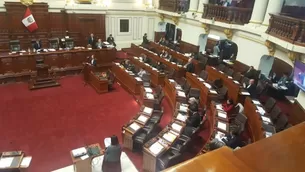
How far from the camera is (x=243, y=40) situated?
11.8m

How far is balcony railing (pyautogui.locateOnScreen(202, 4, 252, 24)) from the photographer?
38.3 feet

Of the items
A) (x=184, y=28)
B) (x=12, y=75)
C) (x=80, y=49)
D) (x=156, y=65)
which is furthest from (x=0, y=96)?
(x=184, y=28)

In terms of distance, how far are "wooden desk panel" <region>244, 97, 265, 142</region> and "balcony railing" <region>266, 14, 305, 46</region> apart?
2.56 m

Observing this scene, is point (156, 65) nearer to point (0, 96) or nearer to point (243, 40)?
point (243, 40)

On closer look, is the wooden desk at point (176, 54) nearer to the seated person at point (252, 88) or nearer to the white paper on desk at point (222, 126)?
the seated person at point (252, 88)

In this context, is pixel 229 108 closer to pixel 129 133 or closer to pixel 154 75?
pixel 129 133

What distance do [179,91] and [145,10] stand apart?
11073 mm

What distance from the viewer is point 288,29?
323 inches

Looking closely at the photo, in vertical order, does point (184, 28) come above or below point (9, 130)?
above

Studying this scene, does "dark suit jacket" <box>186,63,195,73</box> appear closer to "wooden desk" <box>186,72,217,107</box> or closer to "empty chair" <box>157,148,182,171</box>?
"wooden desk" <box>186,72,217,107</box>

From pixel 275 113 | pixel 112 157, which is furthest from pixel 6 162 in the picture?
pixel 275 113

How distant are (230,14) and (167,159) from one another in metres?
8.79

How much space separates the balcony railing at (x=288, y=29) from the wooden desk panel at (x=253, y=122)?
2.56 metres

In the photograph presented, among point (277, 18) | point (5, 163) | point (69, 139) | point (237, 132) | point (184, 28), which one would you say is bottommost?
point (69, 139)
